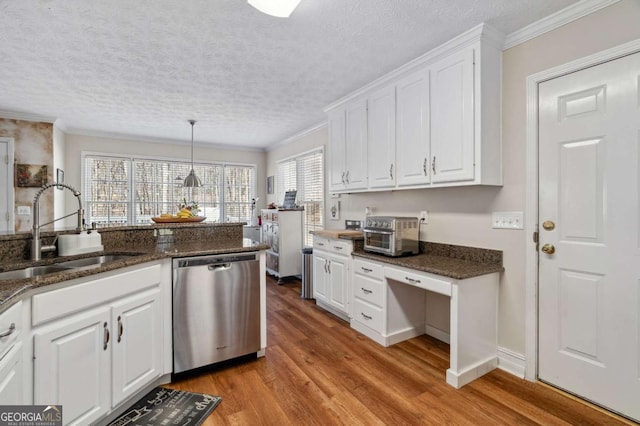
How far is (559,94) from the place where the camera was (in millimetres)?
2074

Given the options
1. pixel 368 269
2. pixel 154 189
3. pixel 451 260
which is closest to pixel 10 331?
pixel 368 269

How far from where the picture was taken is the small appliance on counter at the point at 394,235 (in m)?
2.77

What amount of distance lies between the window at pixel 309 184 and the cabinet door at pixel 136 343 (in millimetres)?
3035

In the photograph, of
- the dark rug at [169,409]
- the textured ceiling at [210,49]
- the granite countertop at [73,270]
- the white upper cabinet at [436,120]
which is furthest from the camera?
the white upper cabinet at [436,120]

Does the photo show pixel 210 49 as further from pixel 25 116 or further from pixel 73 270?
pixel 25 116

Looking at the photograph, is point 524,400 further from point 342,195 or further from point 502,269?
point 342,195

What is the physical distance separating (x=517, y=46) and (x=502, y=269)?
1688 mm

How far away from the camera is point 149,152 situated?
18.8 feet

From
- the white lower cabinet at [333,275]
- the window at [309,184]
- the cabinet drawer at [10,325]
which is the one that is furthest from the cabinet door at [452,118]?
the cabinet drawer at [10,325]

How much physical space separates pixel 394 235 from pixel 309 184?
267cm

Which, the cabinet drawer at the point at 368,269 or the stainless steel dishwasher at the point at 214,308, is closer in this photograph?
the stainless steel dishwasher at the point at 214,308

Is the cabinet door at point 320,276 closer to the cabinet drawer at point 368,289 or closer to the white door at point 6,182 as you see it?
the cabinet drawer at point 368,289

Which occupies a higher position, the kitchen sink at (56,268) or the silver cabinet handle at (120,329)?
the kitchen sink at (56,268)

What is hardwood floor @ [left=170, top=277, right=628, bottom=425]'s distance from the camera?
1.82 m
